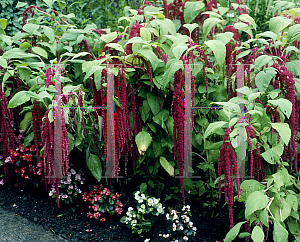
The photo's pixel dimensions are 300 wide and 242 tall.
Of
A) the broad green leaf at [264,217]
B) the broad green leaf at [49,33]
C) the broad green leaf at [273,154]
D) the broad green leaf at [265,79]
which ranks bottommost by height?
the broad green leaf at [264,217]

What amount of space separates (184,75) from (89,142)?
3.01 ft

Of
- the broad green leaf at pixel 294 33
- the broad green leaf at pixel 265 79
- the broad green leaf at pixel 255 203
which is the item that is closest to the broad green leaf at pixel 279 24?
the broad green leaf at pixel 294 33

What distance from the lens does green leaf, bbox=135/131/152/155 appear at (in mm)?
1739

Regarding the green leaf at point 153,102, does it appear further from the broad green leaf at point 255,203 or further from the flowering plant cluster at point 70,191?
the flowering plant cluster at point 70,191

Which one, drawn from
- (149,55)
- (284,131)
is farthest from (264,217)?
(149,55)

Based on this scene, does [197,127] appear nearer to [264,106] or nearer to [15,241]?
[264,106]

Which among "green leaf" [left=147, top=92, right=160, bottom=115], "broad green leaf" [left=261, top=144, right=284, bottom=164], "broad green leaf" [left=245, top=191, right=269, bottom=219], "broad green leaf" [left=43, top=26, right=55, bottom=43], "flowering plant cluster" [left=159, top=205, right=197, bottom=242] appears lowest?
"flowering plant cluster" [left=159, top=205, right=197, bottom=242]

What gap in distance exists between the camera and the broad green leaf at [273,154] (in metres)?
1.49

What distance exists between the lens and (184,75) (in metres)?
1.52

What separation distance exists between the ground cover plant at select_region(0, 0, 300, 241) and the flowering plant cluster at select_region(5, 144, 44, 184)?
0.03 meters

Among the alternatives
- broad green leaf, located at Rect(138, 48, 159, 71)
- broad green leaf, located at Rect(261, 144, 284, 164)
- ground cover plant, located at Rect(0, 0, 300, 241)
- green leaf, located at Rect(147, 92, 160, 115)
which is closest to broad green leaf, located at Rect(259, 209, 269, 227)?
ground cover plant, located at Rect(0, 0, 300, 241)

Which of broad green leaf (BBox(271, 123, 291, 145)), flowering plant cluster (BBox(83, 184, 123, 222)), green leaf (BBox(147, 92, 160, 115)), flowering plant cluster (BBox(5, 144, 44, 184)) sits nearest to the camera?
broad green leaf (BBox(271, 123, 291, 145))

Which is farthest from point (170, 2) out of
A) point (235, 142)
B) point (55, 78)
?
point (235, 142)

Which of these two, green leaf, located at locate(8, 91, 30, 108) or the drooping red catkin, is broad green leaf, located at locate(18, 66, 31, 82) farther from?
the drooping red catkin
